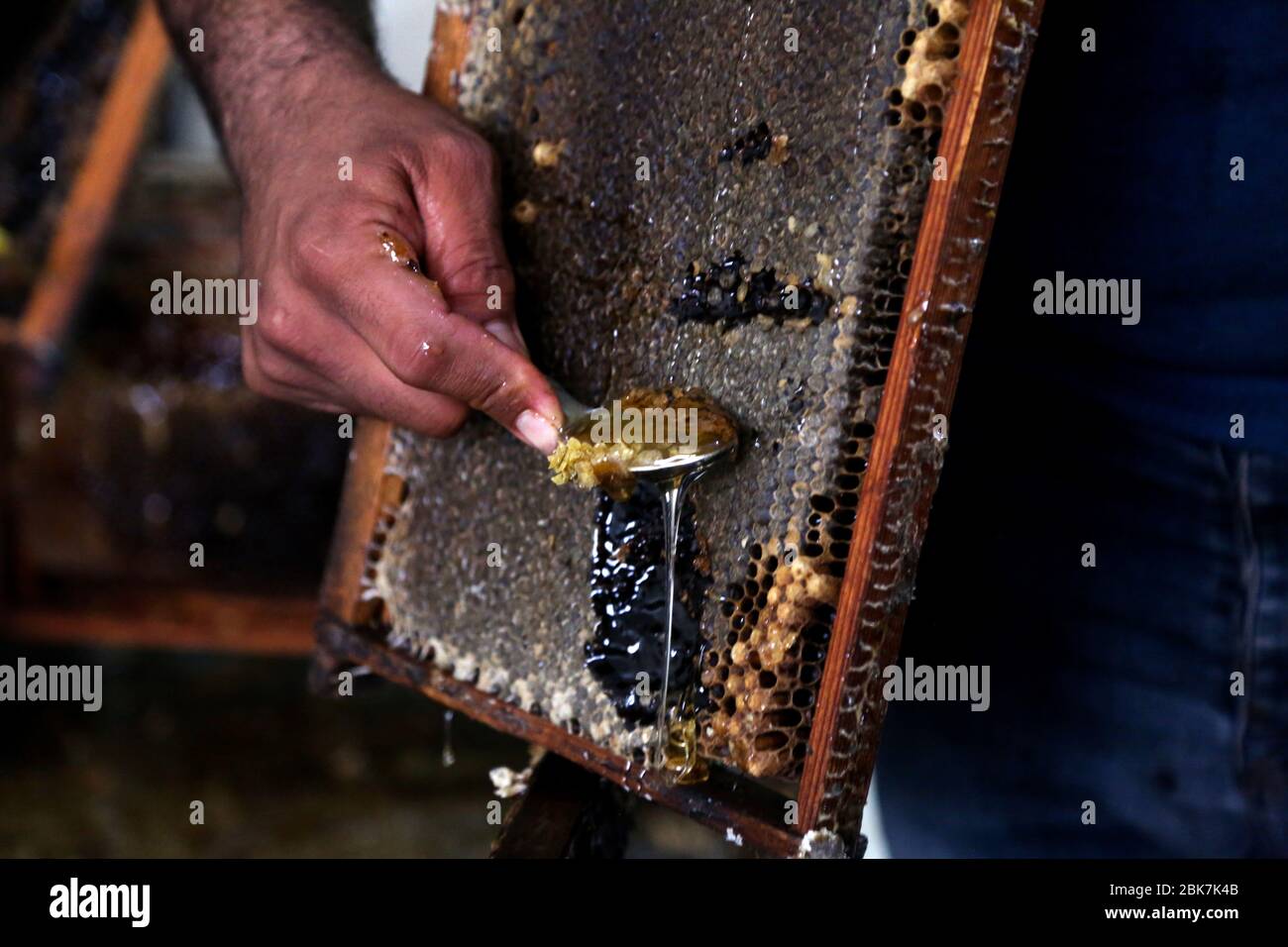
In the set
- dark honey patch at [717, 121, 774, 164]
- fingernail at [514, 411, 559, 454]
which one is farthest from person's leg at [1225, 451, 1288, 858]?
fingernail at [514, 411, 559, 454]

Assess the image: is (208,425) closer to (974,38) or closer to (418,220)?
(418,220)

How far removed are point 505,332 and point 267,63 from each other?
2.07 ft

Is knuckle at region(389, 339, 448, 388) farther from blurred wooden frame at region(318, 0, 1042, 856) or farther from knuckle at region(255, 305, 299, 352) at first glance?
blurred wooden frame at region(318, 0, 1042, 856)

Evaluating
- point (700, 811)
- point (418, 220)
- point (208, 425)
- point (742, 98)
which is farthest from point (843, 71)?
point (208, 425)

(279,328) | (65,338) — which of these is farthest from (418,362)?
(65,338)

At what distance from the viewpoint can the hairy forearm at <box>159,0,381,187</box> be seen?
148 centimetres

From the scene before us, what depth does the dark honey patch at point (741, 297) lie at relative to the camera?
1121 mm

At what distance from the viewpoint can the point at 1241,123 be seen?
1.34 meters

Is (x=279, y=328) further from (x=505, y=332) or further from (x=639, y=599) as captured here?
(x=639, y=599)

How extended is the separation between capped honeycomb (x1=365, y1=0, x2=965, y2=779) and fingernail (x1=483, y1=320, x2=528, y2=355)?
0.09m

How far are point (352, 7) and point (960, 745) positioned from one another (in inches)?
63.7

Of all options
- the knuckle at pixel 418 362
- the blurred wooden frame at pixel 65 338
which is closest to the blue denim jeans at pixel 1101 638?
the knuckle at pixel 418 362

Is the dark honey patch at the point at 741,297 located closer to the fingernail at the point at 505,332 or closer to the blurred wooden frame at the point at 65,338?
the fingernail at the point at 505,332

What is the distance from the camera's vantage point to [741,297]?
1.19 metres
